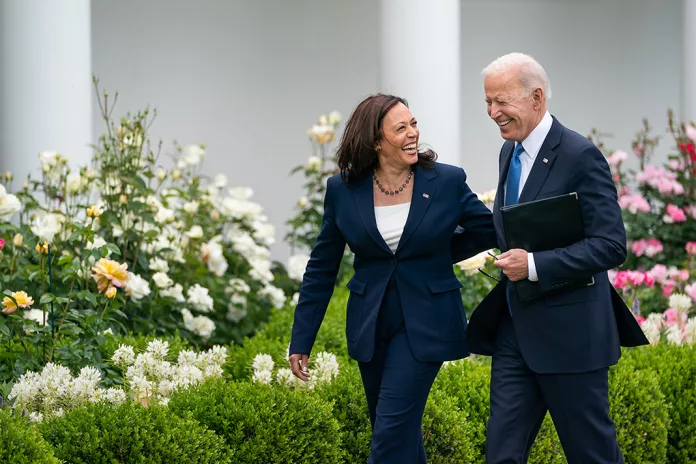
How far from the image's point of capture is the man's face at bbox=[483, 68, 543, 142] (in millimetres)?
3283

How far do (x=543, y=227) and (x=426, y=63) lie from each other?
398 centimetres

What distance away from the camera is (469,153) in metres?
9.37

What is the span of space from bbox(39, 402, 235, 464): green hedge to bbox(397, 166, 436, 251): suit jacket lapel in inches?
39.2

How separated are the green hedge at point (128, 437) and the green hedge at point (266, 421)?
12 centimetres

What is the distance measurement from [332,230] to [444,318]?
53 centimetres

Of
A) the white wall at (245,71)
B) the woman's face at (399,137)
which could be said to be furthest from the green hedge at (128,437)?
the white wall at (245,71)

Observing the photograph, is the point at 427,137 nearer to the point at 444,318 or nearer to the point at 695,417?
the point at 695,417

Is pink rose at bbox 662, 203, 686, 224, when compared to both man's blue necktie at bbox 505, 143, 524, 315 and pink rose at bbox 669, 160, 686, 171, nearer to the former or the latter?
pink rose at bbox 669, 160, 686, 171

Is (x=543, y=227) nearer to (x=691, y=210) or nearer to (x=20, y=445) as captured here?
(x=20, y=445)

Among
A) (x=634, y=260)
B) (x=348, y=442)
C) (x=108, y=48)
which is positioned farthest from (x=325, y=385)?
(x=108, y=48)

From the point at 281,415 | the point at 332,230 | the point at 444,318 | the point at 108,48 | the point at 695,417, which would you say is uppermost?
the point at 108,48

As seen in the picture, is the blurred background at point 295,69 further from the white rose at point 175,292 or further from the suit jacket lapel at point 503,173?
the suit jacket lapel at point 503,173

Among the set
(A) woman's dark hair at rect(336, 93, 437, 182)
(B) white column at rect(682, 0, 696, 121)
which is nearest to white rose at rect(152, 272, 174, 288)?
(A) woman's dark hair at rect(336, 93, 437, 182)

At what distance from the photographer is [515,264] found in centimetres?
321
